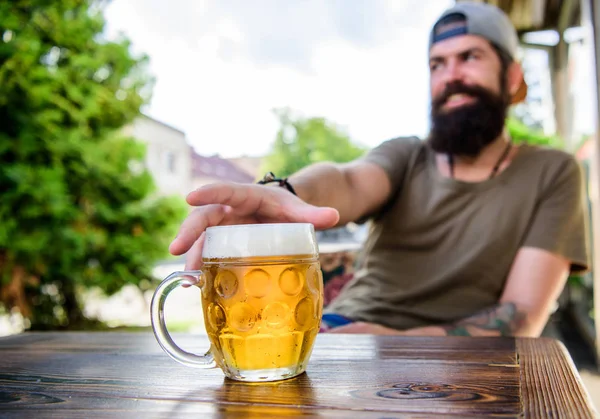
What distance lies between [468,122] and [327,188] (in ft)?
1.67

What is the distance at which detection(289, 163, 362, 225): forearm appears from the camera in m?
1.42

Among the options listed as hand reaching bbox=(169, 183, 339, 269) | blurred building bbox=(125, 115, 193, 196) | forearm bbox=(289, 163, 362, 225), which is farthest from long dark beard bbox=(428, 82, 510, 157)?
blurred building bbox=(125, 115, 193, 196)

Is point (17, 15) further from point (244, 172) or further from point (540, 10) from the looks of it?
point (540, 10)

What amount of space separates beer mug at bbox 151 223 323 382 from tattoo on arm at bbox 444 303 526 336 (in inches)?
31.7

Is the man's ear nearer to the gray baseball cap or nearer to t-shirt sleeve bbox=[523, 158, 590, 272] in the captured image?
the gray baseball cap

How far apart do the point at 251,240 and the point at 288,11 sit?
8096 millimetres

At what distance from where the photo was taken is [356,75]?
7246mm

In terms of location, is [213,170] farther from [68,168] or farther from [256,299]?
[256,299]

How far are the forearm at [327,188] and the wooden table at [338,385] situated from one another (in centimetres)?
55

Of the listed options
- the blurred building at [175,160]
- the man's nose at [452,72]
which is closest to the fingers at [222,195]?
the man's nose at [452,72]

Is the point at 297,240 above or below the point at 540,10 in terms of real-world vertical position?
below

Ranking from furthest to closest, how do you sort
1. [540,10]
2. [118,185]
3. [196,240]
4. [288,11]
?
[288,11] → [540,10] → [118,185] → [196,240]

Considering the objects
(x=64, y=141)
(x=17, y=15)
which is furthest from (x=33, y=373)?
(x=17, y=15)

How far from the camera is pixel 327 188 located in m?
1.52
